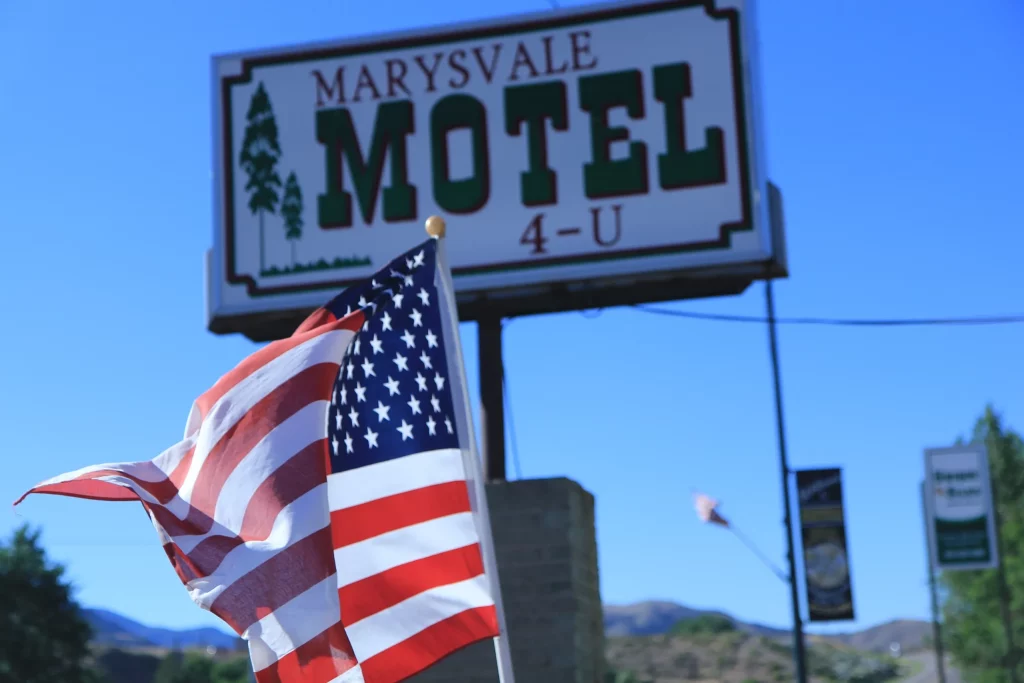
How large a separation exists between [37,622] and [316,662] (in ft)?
127

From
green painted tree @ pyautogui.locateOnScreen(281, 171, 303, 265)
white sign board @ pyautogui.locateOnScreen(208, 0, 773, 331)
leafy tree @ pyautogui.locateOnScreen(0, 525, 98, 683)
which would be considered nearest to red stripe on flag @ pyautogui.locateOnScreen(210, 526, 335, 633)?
white sign board @ pyautogui.locateOnScreen(208, 0, 773, 331)

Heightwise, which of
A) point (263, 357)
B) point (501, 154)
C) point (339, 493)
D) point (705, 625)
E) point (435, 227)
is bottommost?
point (705, 625)

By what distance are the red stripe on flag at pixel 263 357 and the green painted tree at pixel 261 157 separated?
5.84 m

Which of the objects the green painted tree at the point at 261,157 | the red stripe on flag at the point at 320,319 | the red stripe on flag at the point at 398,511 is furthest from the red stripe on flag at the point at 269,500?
the green painted tree at the point at 261,157

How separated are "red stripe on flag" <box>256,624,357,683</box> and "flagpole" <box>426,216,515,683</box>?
786 millimetres

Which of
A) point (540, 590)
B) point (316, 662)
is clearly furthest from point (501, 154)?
point (316, 662)

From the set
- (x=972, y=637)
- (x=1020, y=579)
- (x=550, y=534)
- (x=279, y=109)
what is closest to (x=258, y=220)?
(x=279, y=109)

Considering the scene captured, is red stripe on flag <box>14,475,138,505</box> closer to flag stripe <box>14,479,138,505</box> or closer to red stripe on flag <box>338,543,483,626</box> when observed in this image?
flag stripe <box>14,479,138,505</box>

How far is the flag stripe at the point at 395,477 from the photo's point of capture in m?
7.35

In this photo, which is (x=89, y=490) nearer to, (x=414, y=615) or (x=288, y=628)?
(x=288, y=628)

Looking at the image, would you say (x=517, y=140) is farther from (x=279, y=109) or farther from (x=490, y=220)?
(x=279, y=109)

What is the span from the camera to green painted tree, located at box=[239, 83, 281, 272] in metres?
13.8

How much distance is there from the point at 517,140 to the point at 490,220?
30.9 inches

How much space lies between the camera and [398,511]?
24.1 ft
